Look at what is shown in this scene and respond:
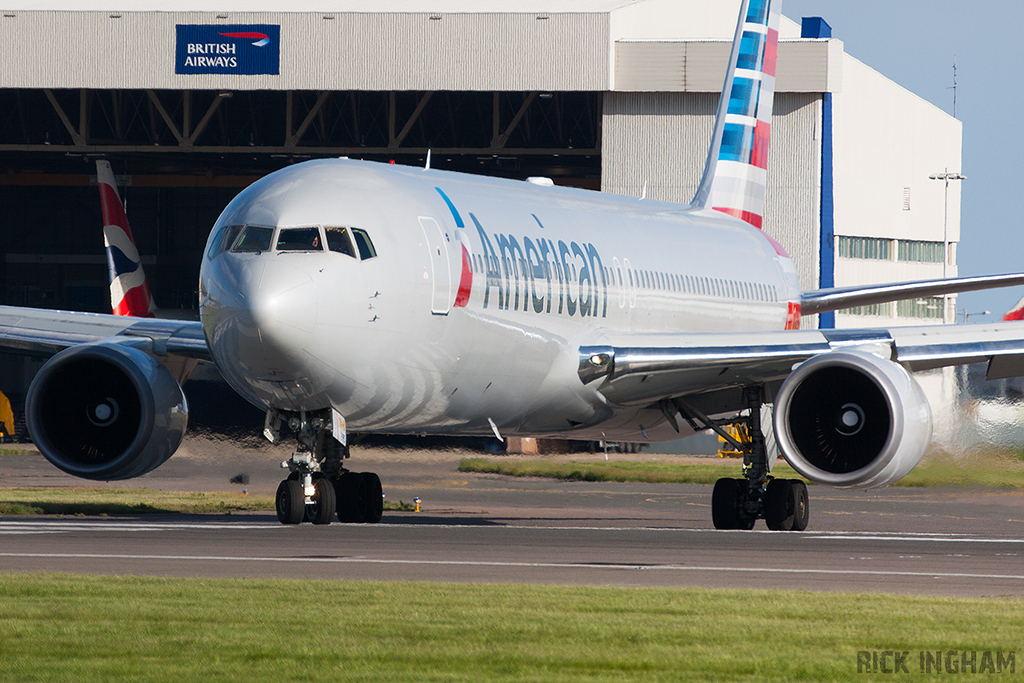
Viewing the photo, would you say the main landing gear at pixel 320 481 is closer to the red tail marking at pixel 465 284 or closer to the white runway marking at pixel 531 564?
the red tail marking at pixel 465 284

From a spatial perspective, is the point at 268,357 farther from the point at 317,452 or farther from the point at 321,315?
the point at 317,452

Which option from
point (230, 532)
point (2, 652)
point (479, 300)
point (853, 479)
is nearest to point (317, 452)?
point (230, 532)

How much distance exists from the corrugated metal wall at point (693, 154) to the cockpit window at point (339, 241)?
25.6 meters

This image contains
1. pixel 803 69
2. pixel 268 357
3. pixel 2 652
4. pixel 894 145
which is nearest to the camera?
pixel 2 652

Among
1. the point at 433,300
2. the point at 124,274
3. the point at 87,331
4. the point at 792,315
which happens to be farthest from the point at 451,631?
the point at 124,274

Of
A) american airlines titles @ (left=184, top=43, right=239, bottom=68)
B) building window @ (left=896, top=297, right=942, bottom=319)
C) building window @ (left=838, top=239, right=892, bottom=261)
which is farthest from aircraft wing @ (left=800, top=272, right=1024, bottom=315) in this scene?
building window @ (left=896, top=297, right=942, bottom=319)

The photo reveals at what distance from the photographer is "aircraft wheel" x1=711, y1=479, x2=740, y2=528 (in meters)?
19.9

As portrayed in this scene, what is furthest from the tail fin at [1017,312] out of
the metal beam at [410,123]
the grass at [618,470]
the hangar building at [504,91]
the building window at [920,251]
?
the building window at [920,251]

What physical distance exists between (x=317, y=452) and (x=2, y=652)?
8870 millimetres

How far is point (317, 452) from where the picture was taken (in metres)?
16.8

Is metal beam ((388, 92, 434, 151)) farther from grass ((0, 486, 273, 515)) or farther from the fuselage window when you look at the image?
the fuselage window

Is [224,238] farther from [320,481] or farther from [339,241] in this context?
[320,481]
